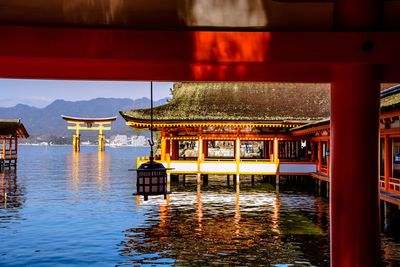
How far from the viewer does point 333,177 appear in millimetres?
4871

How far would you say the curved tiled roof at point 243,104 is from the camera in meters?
29.2

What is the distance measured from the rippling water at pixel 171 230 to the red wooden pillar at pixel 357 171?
274 inches

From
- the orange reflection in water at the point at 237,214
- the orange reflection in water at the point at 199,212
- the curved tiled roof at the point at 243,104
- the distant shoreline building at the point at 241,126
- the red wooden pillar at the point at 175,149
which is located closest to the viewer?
the orange reflection in water at the point at 237,214

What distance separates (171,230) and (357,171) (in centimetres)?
1164

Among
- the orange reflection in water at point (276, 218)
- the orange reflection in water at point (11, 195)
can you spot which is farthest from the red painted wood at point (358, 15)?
the orange reflection in water at point (11, 195)

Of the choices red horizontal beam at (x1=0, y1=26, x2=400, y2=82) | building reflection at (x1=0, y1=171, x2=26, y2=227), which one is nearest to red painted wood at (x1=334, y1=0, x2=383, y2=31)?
red horizontal beam at (x1=0, y1=26, x2=400, y2=82)

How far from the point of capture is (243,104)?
32188 mm

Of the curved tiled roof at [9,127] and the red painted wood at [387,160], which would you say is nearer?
the red painted wood at [387,160]

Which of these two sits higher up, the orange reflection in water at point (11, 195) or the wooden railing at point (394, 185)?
the wooden railing at point (394, 185)

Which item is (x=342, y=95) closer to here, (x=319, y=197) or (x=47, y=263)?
(x=47, y=263)

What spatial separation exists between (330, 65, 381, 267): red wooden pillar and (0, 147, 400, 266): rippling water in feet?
22.8

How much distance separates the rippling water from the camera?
1214 cm

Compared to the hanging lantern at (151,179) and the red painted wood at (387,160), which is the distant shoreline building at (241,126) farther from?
the hanging lantern at (151,179)

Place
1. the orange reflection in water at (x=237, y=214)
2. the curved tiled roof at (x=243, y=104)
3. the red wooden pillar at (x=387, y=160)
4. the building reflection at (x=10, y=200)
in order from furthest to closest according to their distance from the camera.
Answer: the curved tiled roof at (x=243, y=104) < the building reflection at (x=10, y=200) < the red wooden pillar at (x=387, y=160) < the orange reflection in water at (x=237, y=214)
